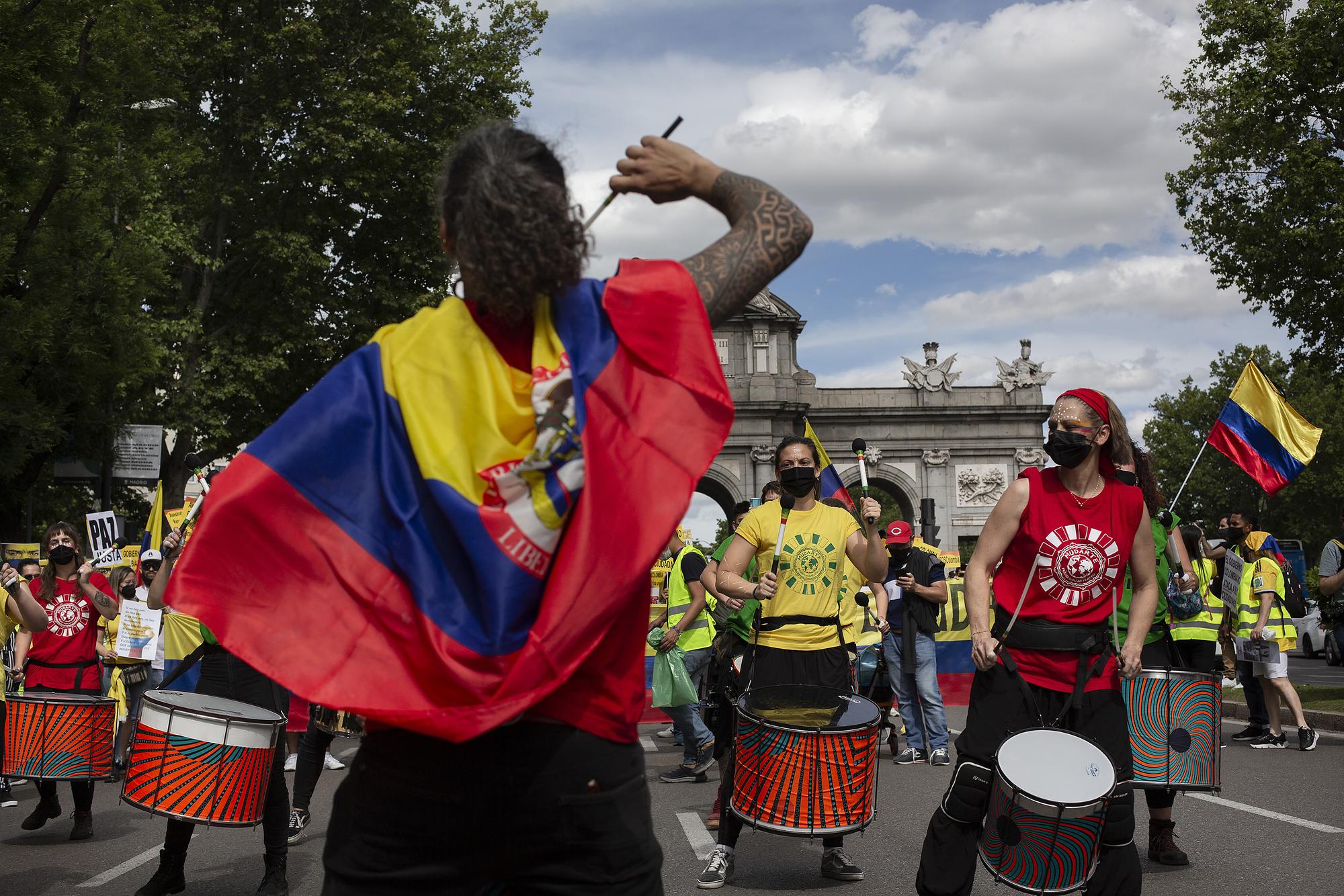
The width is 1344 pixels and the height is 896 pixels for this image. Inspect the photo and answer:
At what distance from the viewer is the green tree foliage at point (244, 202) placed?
21.5 m

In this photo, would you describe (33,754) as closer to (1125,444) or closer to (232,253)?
(1125,444)

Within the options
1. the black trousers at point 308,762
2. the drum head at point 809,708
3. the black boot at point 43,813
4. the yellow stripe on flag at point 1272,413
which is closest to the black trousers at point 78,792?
the black boot at point 43,813

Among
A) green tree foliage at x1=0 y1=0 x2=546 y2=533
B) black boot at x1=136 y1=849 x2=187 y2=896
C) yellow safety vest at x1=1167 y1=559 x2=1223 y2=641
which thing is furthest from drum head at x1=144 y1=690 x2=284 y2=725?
green tree foliage at x1=0 y1=0 x2=546 y2=533

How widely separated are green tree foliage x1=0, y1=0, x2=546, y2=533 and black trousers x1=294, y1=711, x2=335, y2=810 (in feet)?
47.3

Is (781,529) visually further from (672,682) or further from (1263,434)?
(1263,434)

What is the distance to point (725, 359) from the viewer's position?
57406mm

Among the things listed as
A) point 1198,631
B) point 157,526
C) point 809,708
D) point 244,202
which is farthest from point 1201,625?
point 244,202

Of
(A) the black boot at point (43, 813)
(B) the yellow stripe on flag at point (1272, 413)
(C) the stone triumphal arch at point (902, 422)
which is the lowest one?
(A) the black boot at point (43, 813)

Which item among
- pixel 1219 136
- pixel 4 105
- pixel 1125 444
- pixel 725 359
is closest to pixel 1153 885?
pixel 1125 444

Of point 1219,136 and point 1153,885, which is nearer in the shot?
point 1153,885

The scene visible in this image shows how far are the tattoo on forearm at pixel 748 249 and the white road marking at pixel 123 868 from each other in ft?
18.2

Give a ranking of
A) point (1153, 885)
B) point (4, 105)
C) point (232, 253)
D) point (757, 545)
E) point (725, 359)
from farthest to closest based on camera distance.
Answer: point (725, 359)
point (232, 253)
point (4, 105)
point (757, 545)
point (1153, 885)

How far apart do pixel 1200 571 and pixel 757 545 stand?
565 cm

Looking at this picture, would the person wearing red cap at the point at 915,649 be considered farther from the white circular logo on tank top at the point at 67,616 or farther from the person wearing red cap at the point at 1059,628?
the person wearing red cap at the point at 1059,628
